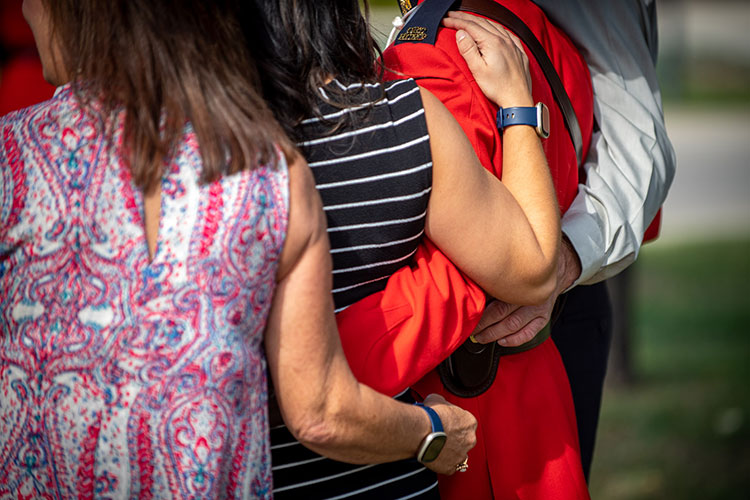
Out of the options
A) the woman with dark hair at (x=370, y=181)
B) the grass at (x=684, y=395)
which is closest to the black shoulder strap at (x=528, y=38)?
the woman with dark hair at (x=370, y=181)

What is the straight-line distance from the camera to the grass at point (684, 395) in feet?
13.9

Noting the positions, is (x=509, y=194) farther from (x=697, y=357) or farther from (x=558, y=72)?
(x=697, y=357)

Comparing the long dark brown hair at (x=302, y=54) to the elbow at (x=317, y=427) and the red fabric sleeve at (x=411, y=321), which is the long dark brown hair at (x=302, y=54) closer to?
the red fabric sleeve at (x=411, y=321)

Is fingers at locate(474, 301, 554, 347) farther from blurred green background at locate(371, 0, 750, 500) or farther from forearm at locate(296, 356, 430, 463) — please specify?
blurred green background at locate(371, 0, 750, 500)

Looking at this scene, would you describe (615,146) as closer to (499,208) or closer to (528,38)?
(528,38)

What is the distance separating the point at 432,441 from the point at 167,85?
838 millimetres

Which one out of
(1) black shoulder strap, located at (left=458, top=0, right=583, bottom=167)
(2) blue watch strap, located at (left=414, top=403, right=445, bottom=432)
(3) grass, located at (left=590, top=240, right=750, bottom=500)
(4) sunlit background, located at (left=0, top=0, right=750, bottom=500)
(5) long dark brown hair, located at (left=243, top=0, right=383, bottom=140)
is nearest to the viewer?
(5) long dark brown hair, located at (left=243, top=0, right=383, bottom=140)

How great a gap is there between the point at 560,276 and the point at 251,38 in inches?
38.7

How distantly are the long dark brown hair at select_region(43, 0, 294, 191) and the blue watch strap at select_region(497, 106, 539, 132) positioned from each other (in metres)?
0.62

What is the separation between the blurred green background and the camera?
4.30m

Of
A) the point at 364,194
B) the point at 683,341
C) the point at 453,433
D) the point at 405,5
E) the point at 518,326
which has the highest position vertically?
the point at 405,5

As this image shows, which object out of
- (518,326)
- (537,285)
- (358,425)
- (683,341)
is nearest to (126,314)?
(358,425)

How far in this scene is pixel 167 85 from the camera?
1379mm

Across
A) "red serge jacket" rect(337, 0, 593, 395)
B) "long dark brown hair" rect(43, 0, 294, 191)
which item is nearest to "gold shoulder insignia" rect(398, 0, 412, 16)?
"red serge jacket" rect(337, 0, 593, 395)
